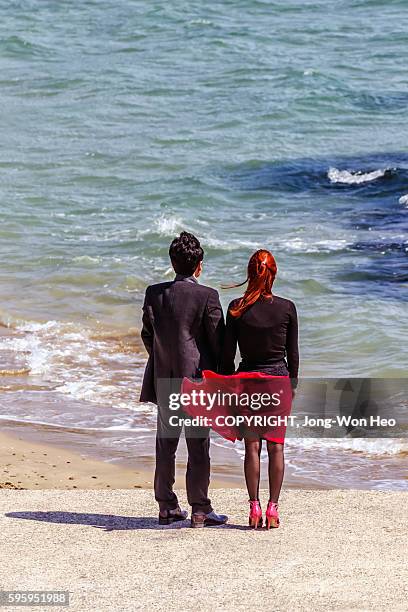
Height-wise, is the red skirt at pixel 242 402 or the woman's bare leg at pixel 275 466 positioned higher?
the red skirt at pixel 242 402

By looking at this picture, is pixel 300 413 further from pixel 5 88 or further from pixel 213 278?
pixel 5 88

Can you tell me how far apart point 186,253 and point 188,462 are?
3.88 feet

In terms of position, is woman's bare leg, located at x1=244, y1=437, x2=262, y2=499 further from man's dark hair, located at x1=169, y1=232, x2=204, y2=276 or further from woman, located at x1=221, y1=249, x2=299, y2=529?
man's dark hair, located at x1=169, y1=232, x2=204, y2=276

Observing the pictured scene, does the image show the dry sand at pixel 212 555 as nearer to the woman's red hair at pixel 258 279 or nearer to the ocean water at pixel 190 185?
the woman's red hair at pixel 258 279

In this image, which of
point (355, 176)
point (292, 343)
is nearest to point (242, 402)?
point (292, 343)

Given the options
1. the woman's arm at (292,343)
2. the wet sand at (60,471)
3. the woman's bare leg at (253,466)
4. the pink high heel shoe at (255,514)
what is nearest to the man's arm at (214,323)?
the woman's arm at (292,343)

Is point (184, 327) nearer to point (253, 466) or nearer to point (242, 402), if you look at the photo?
point (242, 402)

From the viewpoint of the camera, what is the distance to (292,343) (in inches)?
252

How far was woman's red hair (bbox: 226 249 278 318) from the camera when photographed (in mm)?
6297

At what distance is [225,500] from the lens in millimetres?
7336

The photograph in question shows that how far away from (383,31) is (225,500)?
98.3 feet

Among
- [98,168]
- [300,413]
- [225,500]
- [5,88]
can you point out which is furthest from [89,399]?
[5,88]

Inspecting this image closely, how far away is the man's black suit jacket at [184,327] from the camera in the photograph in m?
6.41

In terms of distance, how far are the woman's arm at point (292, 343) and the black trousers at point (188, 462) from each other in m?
0.58
